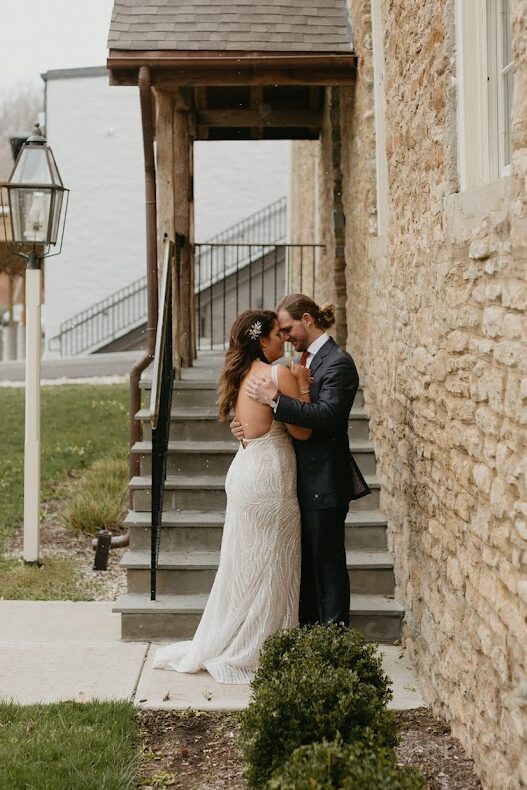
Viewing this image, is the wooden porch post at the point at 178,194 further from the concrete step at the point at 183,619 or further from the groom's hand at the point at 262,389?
the groom's hand at the point at 262,389

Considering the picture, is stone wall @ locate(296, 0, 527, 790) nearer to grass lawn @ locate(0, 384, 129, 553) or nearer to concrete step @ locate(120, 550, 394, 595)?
concrete step @ locate(120, 550, 394, 595)

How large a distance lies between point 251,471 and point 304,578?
2.37ft

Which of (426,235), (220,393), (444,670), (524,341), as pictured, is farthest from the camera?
(220,393)

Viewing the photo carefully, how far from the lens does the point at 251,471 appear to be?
5281 millimetres

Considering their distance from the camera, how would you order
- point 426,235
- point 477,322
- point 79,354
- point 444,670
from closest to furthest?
1. point 477,322
2. point 444,670
3. point 426,235
4. point 79,354

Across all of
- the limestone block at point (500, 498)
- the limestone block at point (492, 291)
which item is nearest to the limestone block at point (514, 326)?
the limestone block at point (492, 291)

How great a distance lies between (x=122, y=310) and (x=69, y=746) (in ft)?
76.6

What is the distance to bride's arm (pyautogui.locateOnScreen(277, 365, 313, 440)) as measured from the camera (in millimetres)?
5141

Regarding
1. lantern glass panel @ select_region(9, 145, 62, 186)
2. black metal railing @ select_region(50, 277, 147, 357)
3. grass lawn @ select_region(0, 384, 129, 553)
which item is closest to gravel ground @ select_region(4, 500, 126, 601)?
grass lawn @ select_region(0, 384, 129, 553)

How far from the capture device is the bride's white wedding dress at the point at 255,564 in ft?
17.3

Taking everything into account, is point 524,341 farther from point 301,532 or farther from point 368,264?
point 368,264

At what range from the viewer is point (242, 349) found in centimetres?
523

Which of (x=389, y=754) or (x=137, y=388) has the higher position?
(x=137, y=388)

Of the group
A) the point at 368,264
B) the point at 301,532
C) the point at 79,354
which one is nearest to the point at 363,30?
the point at 368,264
